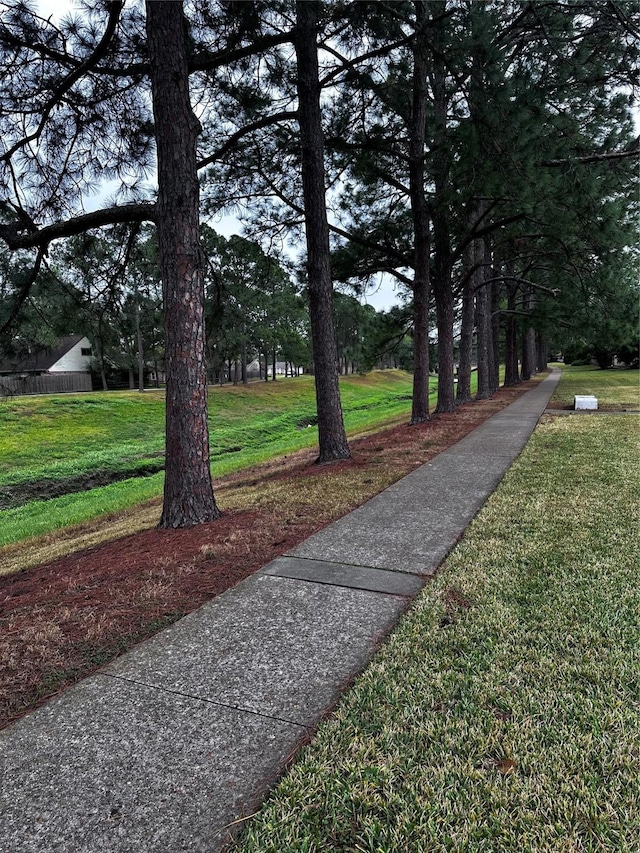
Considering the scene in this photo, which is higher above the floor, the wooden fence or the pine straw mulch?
the wooden fence

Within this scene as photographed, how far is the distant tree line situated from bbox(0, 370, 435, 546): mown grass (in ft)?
13.2

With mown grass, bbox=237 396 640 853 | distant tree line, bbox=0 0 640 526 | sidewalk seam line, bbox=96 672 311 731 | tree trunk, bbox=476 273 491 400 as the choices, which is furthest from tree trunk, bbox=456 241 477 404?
sidewalk seam line, bbox=96 672 311 731

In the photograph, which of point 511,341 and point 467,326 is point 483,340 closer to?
point 467,326

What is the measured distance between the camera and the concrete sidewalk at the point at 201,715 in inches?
58.1

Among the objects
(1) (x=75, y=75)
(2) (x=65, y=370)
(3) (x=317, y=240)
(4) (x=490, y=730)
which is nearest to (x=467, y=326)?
(3) (x=317, y=240)

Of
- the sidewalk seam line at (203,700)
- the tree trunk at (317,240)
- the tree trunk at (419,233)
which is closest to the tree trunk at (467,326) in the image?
the tree trunk at (419,233)

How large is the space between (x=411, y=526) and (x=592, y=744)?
2.50 meters

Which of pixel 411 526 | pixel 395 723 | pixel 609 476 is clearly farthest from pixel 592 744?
pixel 609 476

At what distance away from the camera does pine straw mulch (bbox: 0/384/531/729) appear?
8.00ft

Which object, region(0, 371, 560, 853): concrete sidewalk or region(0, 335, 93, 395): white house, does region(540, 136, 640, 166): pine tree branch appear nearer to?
region(0, 371, 560, 853): concrete sidewalk

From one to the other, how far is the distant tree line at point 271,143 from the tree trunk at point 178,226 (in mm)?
18

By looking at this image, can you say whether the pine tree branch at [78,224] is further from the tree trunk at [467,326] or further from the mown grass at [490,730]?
the tree trunk at [467,326]

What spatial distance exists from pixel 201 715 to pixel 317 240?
22.0 ft

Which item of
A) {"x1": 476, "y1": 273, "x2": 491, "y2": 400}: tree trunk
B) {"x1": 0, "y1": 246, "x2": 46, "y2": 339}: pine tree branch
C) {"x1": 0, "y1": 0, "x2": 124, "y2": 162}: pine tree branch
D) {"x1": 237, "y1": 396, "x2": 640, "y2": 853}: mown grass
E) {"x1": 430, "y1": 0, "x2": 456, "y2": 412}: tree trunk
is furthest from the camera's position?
{"x1": 476, "y1": 273, "x2": 491, "y2": 400}: tree trunk
